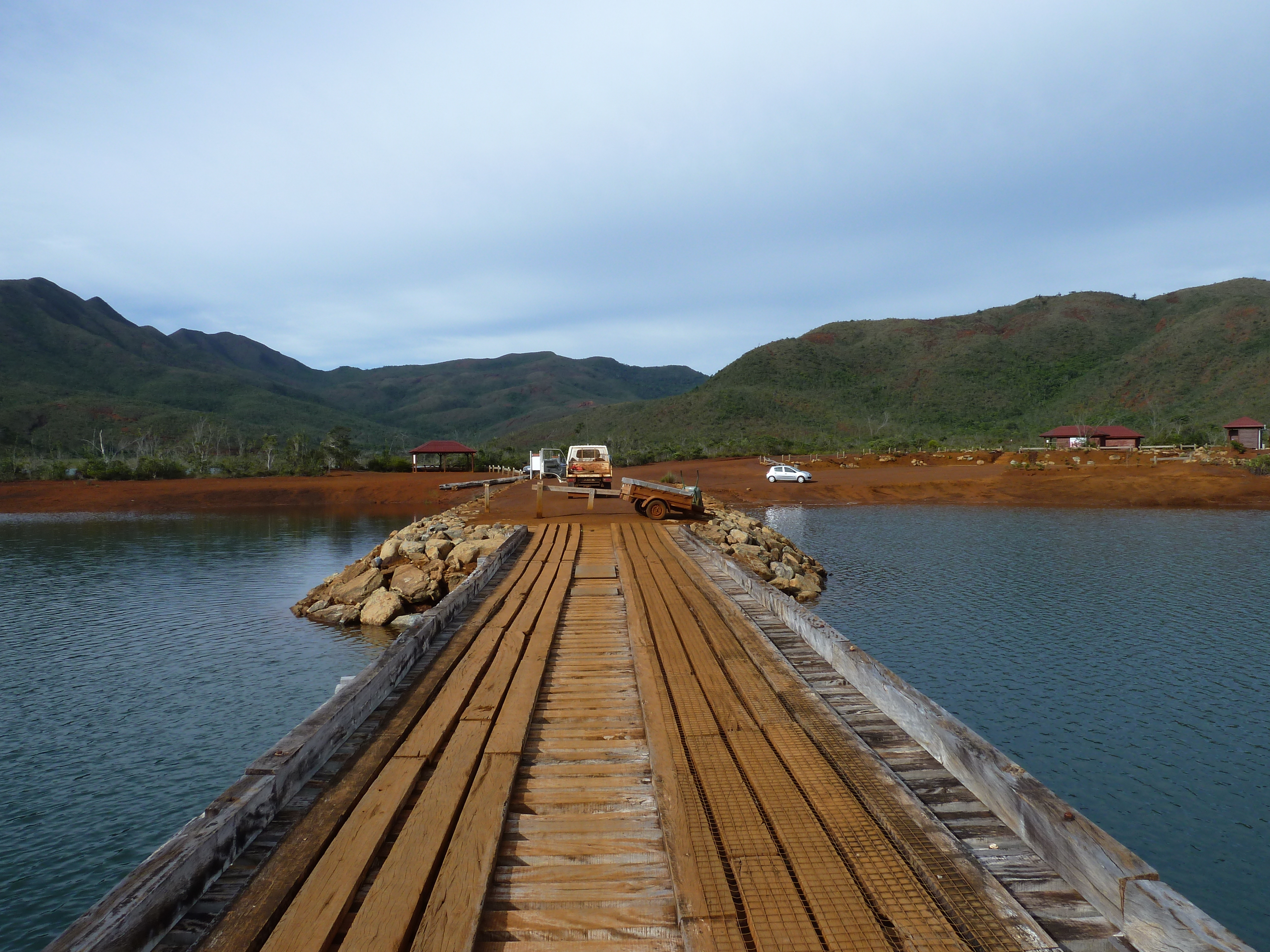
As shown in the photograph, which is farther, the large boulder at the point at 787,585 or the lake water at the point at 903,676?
the large boulder at the point at 787,585

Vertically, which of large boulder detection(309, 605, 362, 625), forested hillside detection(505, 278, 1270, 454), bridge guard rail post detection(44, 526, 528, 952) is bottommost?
large boulder detection(309, 605, 362, 625)

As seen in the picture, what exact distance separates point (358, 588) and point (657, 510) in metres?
8.85

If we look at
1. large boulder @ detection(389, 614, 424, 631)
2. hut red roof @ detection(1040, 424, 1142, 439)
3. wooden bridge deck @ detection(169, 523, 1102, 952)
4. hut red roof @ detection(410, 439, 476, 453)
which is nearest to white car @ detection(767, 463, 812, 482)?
hut red roof @ detection(410, 439, 476, 453)

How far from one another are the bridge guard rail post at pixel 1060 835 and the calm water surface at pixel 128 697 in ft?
24.4

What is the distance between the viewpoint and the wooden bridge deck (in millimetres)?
3146

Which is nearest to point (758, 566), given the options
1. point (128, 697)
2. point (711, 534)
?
point (711, 534)

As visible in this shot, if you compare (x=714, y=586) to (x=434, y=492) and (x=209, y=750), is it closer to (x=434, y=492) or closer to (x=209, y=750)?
(x=209, y=750)

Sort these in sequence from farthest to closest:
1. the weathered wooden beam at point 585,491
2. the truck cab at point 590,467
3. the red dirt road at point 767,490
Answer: the red dirt road at point 767,490 → the truck cab at point 590,467 → the weathered wooden beam at point 585,491

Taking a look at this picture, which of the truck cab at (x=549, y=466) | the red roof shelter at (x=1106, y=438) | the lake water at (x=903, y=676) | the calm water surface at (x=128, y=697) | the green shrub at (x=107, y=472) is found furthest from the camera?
the red roof shelter at (x=1106, y=438)

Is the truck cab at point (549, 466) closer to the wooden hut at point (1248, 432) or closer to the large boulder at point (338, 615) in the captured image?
the large boulder at point (338, 615)

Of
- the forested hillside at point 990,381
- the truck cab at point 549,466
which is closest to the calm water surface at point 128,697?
the truck cab at point 549,466

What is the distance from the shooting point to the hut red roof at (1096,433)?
67875 mm

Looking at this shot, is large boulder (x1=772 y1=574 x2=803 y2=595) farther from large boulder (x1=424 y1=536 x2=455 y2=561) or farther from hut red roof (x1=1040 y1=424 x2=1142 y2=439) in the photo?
hut red roof (x1=1040 y1=424 x2=1142 y2=439)

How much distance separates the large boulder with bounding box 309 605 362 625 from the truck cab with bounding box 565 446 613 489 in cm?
1135
